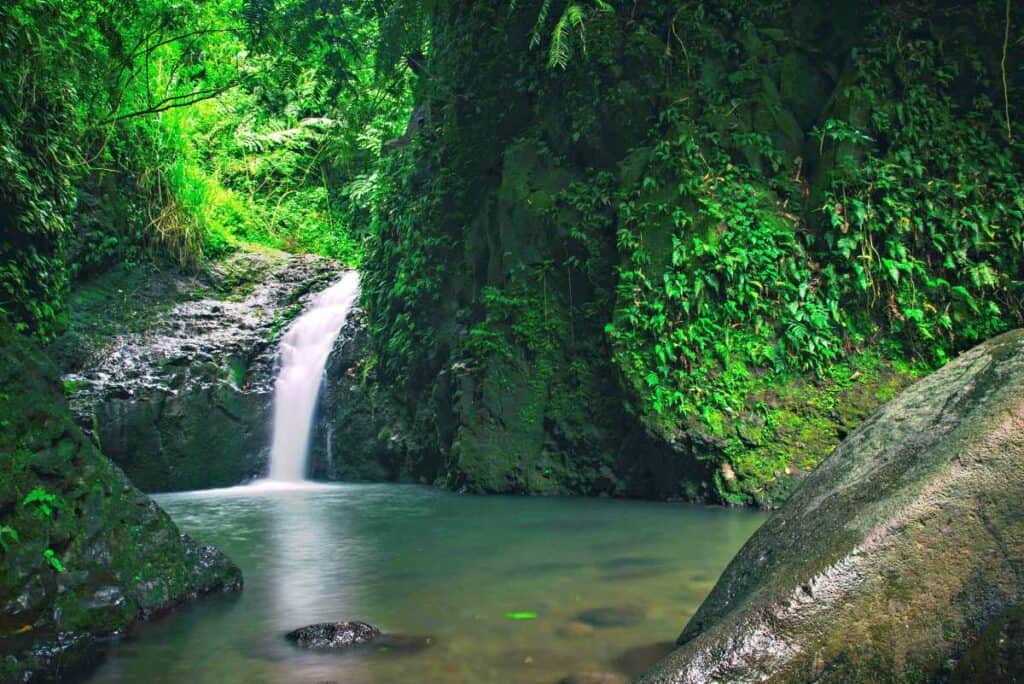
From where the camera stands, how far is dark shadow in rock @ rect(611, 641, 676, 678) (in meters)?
3.39

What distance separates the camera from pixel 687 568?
5.24 metres

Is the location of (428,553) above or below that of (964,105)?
below

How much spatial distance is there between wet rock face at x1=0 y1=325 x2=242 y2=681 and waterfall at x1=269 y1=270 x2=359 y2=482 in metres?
Result: 6.20

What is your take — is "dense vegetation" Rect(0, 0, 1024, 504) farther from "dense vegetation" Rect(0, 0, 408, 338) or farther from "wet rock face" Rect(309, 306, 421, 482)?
"wet rock face" Rect(309, 306, 421, 482)

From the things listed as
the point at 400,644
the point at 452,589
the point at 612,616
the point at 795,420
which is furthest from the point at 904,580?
the point at 795,420

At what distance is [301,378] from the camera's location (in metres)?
11.5

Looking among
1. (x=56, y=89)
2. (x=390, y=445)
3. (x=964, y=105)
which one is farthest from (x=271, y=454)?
(x=964, y=105)

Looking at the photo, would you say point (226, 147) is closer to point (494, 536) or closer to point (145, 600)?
point (494, 536)

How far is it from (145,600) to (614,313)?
541 centimetres

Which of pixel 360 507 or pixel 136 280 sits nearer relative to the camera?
pixel 360 507

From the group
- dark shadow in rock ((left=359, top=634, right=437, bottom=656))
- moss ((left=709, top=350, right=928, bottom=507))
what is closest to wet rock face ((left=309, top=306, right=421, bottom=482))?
moss ((left=709, top=350, right=928, bottom=507))

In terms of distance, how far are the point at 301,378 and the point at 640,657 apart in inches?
344

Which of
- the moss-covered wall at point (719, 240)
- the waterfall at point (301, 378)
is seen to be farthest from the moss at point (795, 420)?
the waterfall at point (301, 378)

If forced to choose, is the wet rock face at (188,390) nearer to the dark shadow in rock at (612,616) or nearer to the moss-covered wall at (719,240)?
the moss-covered wall at (719,240)
